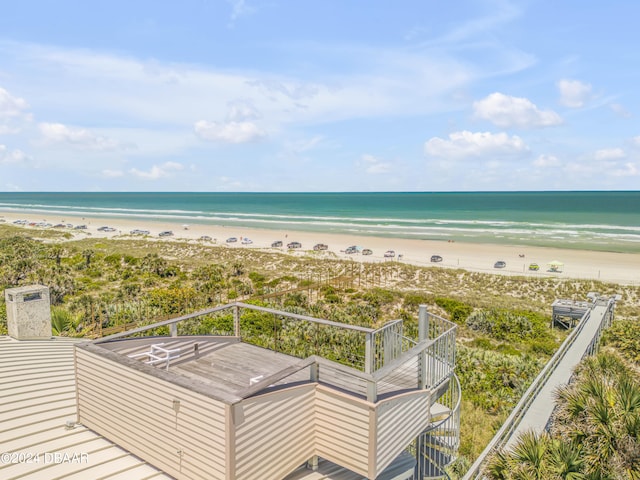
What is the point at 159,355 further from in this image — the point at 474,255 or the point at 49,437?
the point at 474,255

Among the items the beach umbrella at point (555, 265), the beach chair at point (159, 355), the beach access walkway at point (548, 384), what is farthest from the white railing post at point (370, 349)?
the beach umbrella at point (555, 265)

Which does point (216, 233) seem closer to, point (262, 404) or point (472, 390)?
point (472, 390)

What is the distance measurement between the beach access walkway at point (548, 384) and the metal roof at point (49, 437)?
455 cm

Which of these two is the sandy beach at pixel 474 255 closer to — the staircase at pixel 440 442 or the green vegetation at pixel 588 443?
the staircase at pixel 440 442

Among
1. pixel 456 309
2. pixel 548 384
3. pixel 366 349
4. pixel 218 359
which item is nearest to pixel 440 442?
pixel 366 349

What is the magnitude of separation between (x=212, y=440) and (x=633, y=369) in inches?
365

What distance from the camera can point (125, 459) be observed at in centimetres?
473

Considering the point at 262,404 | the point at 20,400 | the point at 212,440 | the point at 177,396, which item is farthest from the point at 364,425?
the point at 20,400

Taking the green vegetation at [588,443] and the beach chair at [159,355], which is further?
the beach chair at [159,355]

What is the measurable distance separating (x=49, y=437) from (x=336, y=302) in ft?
51.7

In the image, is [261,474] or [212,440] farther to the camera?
[261,474]

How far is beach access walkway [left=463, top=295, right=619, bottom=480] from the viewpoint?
662 cm

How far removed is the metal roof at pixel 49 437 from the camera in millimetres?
4496

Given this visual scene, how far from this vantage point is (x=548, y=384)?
9.42 meters
